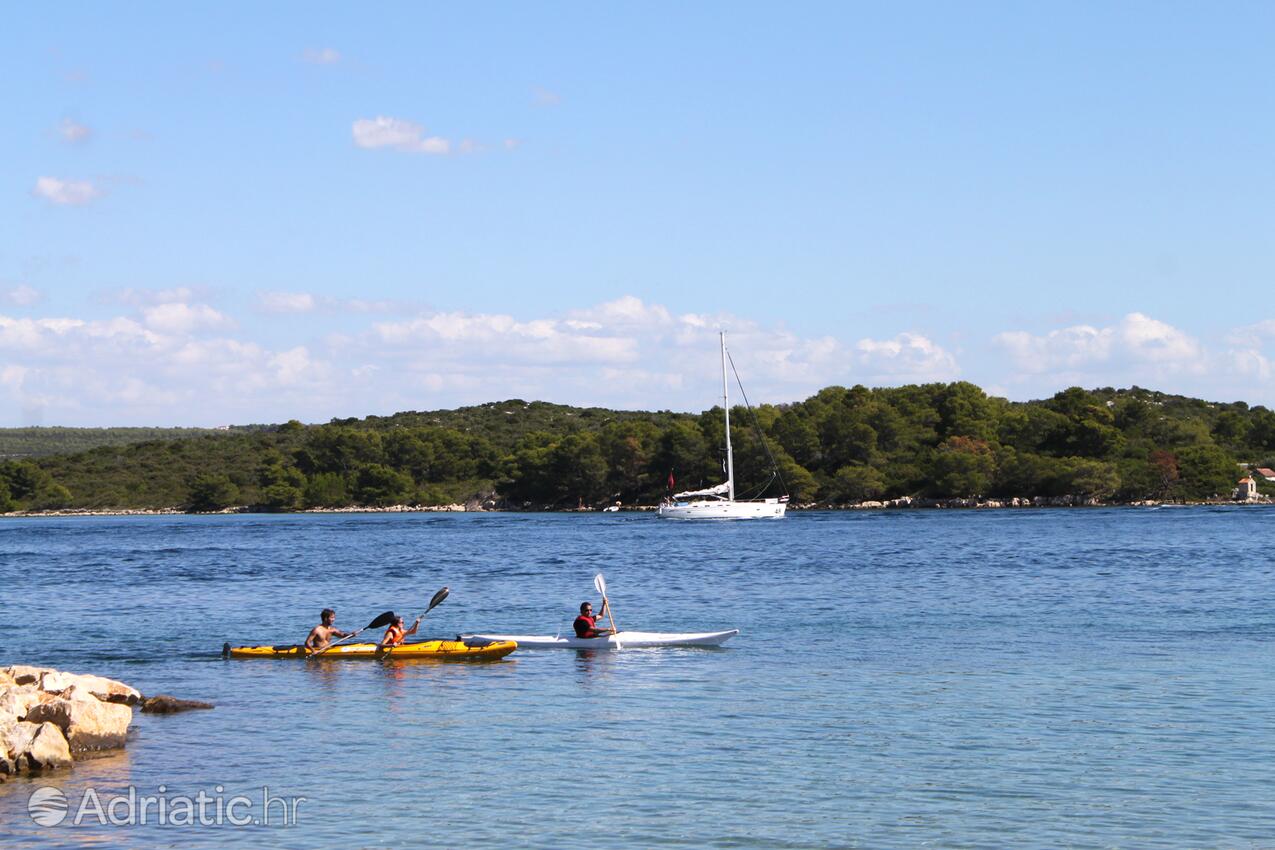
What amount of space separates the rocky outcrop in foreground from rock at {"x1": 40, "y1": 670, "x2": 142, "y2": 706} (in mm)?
14

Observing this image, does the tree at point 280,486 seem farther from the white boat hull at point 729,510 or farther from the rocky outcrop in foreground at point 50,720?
the rocky outcrop in foreground at point 50,720

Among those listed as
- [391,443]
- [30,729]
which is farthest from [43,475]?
[30,729]

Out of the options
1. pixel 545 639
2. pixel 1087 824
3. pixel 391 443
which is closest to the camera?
pixel 1087 824

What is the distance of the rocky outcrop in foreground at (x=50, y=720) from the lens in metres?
18.3

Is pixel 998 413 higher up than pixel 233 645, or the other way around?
pixel 998 413

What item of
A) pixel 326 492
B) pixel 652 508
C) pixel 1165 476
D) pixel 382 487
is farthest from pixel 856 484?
pixel 326 492

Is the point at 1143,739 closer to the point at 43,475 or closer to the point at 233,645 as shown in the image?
the point at 233,645

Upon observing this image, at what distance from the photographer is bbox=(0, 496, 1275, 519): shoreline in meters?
133

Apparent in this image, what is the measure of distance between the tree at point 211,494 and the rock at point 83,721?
166838mm

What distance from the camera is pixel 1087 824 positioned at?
15.3 m

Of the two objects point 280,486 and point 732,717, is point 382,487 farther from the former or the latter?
point 732,717

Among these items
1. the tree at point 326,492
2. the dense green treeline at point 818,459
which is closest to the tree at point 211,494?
the dense green treeline at point 818,459

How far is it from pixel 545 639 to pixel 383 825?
50.8ft

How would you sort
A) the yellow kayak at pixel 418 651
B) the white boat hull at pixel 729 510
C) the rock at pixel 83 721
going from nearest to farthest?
the rock at pixel 83 721 < the yellow kayak at pixel 418 651 < the white boat hull at pixel 729 510
